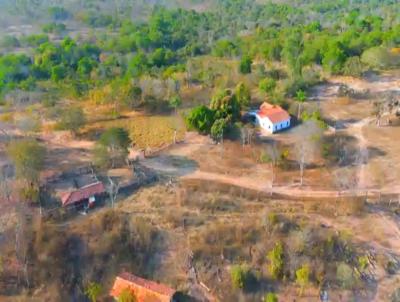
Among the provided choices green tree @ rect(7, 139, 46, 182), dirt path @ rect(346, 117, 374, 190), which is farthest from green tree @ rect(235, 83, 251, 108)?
green tree @ rect(7, 139, 46, 182)

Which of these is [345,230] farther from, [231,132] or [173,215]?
[231,132]

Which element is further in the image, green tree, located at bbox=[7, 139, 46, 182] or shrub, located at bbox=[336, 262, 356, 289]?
green tree, located at bbox=[7, 139, 46, 182]

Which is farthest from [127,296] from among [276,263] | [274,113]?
[274,113]

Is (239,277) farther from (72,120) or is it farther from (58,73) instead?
(58,73)

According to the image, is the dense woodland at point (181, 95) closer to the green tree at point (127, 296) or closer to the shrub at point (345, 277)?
the shrub at point (345, 277)

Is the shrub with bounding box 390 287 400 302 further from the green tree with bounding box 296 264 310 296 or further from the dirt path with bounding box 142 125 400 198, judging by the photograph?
the dirt path with bounding box 142 125 400 198

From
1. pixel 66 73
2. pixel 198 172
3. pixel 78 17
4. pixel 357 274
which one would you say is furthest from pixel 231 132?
pixel 78 17
